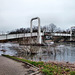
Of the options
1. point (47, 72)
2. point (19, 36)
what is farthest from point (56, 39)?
point (47, 72)

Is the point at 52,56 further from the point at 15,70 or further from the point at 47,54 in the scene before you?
the point at 15,70

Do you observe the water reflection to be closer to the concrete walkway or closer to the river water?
the river water

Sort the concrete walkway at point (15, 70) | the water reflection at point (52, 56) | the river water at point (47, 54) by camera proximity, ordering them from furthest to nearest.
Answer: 1. the river water at point (47, 54)
2. the water reflection at point (52, 56)
3. the concrete walkway at point (15, 70)

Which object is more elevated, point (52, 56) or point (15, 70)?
point (15, 70)

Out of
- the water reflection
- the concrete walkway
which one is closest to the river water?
the water reflection

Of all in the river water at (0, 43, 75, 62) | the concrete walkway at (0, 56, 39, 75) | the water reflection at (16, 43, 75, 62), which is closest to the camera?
the concrete walkway at (0, 56, 39, 75)

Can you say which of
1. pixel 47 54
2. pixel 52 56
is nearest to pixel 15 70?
pixel 52 56

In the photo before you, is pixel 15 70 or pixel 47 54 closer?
pixel 15 70

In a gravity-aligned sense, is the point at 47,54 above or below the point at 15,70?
below

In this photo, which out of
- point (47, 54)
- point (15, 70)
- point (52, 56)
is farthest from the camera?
point (47, 54)

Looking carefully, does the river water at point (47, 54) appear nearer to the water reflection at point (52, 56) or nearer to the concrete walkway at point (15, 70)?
the water reflection at point (52, 56)

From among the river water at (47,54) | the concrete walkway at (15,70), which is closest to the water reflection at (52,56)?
the river water at (47,54)

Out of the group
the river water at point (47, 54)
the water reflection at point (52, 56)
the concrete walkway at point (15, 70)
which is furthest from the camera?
the river water at point (47, 54)

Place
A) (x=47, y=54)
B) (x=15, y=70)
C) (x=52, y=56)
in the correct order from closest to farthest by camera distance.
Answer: (x=15, y=70), (x=52, y=56), (x=47, y=54)
